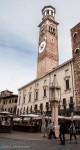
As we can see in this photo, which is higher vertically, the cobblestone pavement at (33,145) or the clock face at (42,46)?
the clock face at (42,46)

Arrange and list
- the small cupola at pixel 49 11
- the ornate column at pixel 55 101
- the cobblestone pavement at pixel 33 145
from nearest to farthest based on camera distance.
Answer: the cobblestone pavement at pixel 33 145 < the ornate column at pixel 55 101 < the small cupola at pixel 49 11

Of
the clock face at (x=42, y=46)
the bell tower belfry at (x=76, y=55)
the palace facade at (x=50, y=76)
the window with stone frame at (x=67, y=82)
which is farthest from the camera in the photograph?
the clock face at (x=42, y=46)

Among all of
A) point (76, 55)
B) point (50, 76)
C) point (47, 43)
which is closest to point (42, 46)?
point (47, 43)

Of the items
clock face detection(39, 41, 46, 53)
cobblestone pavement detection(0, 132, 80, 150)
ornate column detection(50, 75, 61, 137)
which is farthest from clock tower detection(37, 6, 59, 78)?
cobblestone pavement detection(0, 132, 80, 150)

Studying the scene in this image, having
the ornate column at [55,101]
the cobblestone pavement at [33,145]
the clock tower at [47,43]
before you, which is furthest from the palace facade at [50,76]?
the cobblestone pavement at [33,145]

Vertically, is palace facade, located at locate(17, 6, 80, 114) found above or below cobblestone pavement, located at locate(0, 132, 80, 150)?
above

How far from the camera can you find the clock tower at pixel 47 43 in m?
45.5

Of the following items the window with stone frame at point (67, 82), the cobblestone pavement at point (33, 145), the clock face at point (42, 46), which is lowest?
the cobblestone pavement at point (33, 145)

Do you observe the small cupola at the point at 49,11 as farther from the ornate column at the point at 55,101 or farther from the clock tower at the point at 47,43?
the ornate column at the point at 55,101

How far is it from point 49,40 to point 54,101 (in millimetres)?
34188

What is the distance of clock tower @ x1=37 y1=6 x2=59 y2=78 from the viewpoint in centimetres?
4547

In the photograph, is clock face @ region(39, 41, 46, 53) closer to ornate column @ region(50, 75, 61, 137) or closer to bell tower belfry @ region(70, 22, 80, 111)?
bell tower belfry @ region(70, 22, 80, 111)

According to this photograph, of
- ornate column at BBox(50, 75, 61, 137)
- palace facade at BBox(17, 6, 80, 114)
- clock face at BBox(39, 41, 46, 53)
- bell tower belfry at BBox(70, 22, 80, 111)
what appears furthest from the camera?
clock face at BBox(39, 41, 46, 53)

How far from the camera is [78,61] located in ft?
93.2
